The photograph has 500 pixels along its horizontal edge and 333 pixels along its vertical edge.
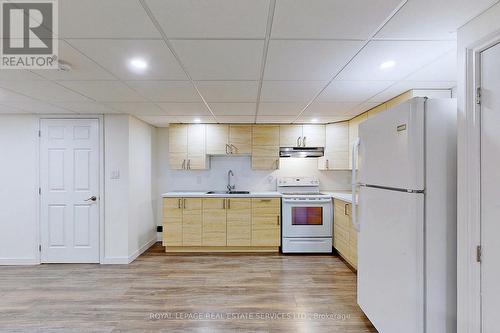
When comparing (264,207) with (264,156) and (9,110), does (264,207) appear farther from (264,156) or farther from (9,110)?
(9,110)

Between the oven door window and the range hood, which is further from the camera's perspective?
the range hood

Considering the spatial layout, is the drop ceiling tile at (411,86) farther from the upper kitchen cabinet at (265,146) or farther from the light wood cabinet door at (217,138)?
the light wood cabinet door at (217,138)

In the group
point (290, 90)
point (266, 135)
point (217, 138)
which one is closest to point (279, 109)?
point (290, 90)

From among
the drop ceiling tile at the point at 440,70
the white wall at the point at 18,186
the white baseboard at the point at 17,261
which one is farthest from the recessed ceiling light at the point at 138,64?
the white baseboard at the point at 17,261

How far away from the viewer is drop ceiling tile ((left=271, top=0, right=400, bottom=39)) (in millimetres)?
1340

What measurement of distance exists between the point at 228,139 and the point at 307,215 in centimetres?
183

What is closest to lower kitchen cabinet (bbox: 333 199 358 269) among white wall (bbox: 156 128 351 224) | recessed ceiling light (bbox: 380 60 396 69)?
white wall (bbox: 156 128 351 224)

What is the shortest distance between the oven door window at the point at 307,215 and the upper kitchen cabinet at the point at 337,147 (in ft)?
2.67

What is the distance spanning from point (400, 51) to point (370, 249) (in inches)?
59.3

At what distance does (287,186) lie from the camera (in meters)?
4.85

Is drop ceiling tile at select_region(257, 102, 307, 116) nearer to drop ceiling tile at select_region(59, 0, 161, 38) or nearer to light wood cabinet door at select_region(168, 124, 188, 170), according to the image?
light wood cabinet door at select_region(168, 124, 188, 170)

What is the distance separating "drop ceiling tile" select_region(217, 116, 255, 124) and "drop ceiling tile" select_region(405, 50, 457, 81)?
227 cm

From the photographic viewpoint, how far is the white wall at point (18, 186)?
152 inches

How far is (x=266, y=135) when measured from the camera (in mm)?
4617
